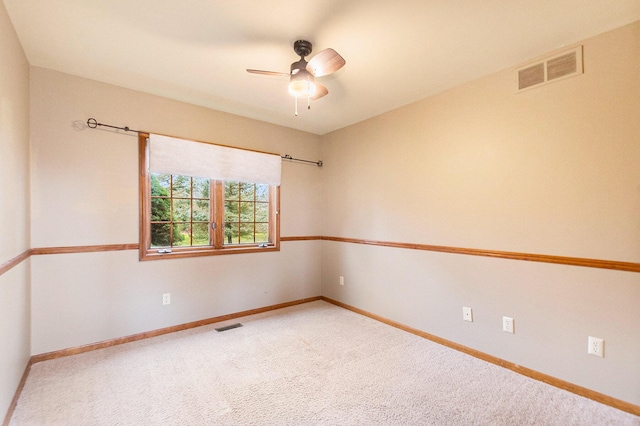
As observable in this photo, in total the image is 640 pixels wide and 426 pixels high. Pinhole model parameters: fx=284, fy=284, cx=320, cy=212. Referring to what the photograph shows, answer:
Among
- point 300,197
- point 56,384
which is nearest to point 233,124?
point 300,197

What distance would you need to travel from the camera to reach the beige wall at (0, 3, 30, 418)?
1680mm

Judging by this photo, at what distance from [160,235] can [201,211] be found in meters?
0.51

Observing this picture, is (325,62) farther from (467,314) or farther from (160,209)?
(467,314)

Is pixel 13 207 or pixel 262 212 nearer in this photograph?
pixel 13 207

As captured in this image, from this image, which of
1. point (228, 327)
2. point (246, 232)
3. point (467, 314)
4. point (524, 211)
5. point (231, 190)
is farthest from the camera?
point (246, 232)

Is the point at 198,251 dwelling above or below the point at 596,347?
above

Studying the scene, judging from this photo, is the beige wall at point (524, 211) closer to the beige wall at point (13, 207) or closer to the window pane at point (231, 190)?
the window pane at point (231, 190)

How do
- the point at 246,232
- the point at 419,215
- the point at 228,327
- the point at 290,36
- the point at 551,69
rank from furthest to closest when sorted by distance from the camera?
the point at 246,232
the point at 228,327
the point at 419,215
the point at 551,69
the point at 290,36

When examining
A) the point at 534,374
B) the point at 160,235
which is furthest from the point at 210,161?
the point at 534,374

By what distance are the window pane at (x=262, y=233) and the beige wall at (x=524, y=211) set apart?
145 cm

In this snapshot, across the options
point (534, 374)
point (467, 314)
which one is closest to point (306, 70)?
point (467, 314)

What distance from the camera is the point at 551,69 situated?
2180mm

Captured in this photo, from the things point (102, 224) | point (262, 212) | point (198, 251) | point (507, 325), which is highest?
point (262, 212)

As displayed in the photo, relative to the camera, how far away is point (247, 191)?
3.78 m
